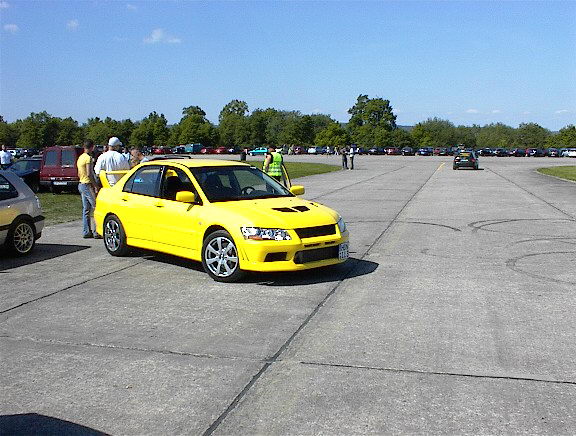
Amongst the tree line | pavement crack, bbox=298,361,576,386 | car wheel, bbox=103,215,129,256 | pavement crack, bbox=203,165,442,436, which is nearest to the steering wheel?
pavement crack, bbox=203,165,442,436

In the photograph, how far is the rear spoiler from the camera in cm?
1096

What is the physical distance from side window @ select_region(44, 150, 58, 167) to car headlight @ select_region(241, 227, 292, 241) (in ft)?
58.6

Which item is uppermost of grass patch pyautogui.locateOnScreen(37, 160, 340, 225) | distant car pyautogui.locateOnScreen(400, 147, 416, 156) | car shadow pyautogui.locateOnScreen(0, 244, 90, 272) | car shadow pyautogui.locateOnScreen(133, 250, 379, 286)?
car shadow pyautogui.locateOnScreen(133, 250, 379, 286)

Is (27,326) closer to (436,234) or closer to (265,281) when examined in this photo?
(265,281)

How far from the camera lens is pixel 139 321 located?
20.7ft

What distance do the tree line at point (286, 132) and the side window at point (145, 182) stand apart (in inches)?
5175

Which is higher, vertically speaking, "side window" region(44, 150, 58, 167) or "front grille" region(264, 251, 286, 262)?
"side window" region(44, 150, 58, 167)

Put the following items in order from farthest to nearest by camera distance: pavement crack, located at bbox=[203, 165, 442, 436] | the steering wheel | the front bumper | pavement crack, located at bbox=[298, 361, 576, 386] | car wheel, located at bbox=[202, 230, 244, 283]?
the steering wheel
car wheel, located at bbox=[202, 230, 244, 283]
the front bumper
pavement crack, located at bbox=[298, 361, 576, 386]
pavement crack, located at bbox=[203, 165, 442, 436]

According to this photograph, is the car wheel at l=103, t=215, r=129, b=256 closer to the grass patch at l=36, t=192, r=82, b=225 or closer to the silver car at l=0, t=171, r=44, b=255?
the silver car at l=0, t=171, r=44, b=255

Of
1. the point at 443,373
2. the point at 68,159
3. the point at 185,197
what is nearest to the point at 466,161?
the point at 68,159

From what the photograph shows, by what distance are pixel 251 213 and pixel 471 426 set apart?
4.67 m

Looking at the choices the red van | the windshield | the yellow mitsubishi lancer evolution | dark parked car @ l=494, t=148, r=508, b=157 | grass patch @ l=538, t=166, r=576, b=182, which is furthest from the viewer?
dark parked car @ l=494, t=148, r=508, b=157

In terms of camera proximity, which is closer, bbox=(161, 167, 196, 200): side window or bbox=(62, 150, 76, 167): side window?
bbox=(161, 167, 196, 200): side window

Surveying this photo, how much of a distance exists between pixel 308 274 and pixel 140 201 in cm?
281
